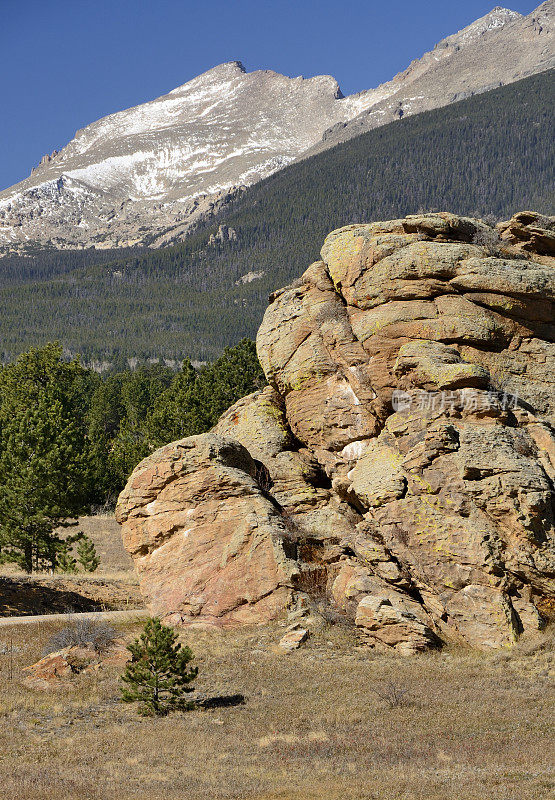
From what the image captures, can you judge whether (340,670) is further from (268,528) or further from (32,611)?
(32,611)

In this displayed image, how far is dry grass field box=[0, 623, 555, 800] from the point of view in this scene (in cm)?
1628

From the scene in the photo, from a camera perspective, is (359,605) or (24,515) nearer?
(359,605)

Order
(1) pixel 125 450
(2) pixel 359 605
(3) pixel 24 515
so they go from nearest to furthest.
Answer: (2) pixel 359 605 → (3) pixel 24 515 → (1) pixel 125 450

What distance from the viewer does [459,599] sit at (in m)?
26.0

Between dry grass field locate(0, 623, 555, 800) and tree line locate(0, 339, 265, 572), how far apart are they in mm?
17504

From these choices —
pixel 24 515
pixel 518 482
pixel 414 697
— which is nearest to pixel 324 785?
pixel 414 697

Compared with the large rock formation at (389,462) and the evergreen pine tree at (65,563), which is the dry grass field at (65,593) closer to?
the evergreen pine tree at (65,563)

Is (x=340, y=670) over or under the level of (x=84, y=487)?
under

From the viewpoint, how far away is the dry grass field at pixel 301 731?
53.4ft

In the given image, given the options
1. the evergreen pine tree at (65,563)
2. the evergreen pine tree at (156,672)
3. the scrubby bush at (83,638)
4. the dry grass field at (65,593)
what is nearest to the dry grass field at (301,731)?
the evergreen pine tree at (156,672)

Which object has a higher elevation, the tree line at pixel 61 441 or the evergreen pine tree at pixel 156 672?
the tree line at pixel 61 441

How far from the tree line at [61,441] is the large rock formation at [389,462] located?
13.7 meters

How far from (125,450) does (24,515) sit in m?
20.1

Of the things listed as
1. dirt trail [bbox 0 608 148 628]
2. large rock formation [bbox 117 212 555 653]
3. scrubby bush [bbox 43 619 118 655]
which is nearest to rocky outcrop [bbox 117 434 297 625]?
large rock formation [bbox 117 212 555 653]
